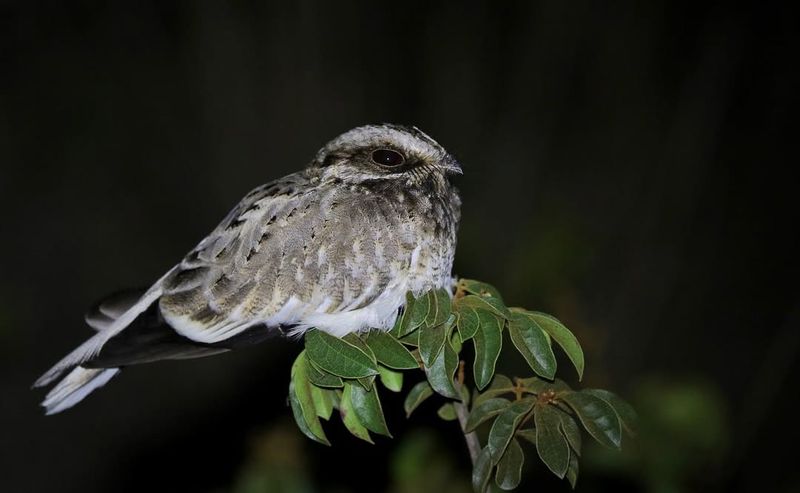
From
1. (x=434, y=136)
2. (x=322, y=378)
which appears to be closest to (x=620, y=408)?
(x=322, y=378)

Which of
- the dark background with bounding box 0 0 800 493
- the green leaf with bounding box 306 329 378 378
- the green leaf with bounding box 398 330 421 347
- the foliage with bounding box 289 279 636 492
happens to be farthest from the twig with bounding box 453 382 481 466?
the dark background with bounding box 0 0 800 493

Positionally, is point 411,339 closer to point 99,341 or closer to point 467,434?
point 467,434

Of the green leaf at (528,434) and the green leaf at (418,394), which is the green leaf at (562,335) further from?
the green leaf at (418,394)

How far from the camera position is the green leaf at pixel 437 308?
1.28 metres

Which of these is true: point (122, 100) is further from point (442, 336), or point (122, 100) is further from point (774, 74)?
point (442, 336)

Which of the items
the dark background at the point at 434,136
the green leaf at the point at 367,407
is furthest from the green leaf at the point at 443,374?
the dark background at the point at 434,136

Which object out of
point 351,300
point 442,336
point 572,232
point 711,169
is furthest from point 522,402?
point 711,169

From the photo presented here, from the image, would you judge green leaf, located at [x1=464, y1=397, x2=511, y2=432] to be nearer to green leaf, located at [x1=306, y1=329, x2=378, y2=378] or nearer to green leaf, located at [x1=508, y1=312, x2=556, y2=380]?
green leaf, located at [x1=508, y1=312, x2=556, y2=380]

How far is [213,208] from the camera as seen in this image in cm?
520

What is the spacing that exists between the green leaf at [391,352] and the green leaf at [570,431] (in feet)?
0.82

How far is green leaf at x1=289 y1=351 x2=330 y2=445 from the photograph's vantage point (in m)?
1.28

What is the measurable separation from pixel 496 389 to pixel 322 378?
30cm

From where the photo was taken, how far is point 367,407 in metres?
1.28

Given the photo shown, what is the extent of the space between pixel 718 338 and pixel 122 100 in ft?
13.1
